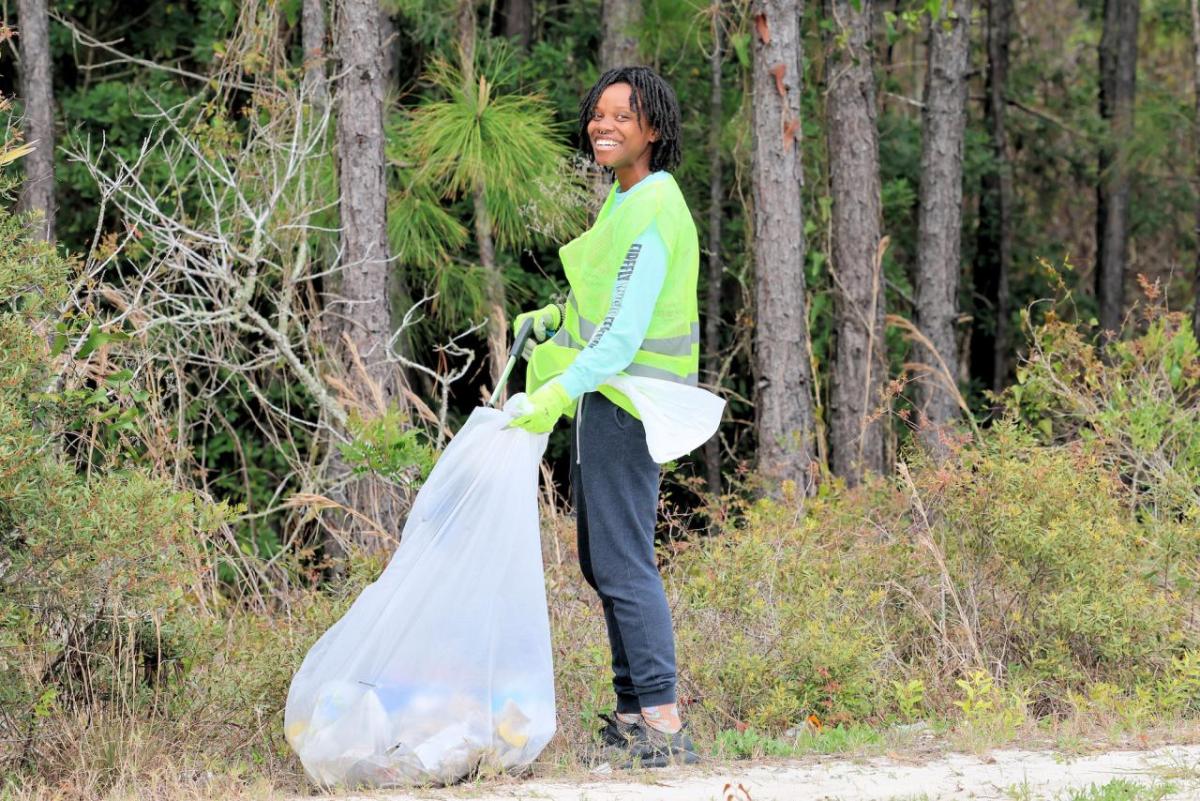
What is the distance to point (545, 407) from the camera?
3.65 metres

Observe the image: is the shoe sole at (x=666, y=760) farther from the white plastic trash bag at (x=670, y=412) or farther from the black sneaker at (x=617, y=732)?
the white plastic trash bag at (x=670, y=412)

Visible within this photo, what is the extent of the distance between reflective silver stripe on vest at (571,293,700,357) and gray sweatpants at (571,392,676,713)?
0.57ft

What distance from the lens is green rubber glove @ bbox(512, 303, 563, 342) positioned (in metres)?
4.05

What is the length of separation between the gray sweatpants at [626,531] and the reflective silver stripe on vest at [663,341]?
18cm

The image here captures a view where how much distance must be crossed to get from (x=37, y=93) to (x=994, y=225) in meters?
8.53

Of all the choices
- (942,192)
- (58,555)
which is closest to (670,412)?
(58,555)

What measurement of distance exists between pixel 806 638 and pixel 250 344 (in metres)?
6.23

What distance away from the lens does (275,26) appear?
820 cm

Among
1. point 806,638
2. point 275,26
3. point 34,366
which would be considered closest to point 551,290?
point 275,26

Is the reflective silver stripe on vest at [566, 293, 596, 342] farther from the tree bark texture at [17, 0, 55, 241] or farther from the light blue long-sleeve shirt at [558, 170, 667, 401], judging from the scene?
the tree bark texture at [17, 0, 55, 241]

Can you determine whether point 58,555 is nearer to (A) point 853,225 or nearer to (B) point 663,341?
(B) point 663,341

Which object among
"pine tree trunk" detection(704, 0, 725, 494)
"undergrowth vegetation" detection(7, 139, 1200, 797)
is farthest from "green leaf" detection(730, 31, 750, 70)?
"undergrowth vegetation" detection(7, 139, 1200, 797)

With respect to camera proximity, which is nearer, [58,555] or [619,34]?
[58,555]

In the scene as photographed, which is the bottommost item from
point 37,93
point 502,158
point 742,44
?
point 502,158
